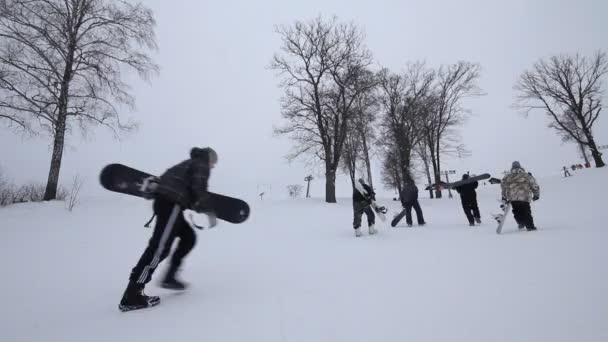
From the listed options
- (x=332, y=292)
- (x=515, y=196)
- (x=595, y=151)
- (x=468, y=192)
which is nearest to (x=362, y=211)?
(x=515, y=196)

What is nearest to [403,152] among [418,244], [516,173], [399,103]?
[399,103]

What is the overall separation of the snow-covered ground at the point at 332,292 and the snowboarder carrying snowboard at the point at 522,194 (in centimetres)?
91

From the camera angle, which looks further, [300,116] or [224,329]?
[300,116]

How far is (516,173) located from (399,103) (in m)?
18.7

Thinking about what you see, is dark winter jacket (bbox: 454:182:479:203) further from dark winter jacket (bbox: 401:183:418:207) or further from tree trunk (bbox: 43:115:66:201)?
tree trunk (bbox: 43:115:66:201)

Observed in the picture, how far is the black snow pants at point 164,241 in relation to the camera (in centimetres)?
274

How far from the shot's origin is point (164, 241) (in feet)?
9.37

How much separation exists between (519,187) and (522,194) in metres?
0.19

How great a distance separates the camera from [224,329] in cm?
214

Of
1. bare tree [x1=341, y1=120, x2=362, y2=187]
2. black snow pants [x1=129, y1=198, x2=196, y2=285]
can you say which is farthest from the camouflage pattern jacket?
bare tree [x1=341, y1=120, x2=362, y2=187]

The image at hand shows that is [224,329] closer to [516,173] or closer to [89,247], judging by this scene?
[89,247]

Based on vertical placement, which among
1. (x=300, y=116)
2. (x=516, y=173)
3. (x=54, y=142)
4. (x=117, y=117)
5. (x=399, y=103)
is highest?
(x=399, y=103)

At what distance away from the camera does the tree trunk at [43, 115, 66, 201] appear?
34.7 ft

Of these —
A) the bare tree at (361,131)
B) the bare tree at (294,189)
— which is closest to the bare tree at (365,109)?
the bare tree at (361,131)
